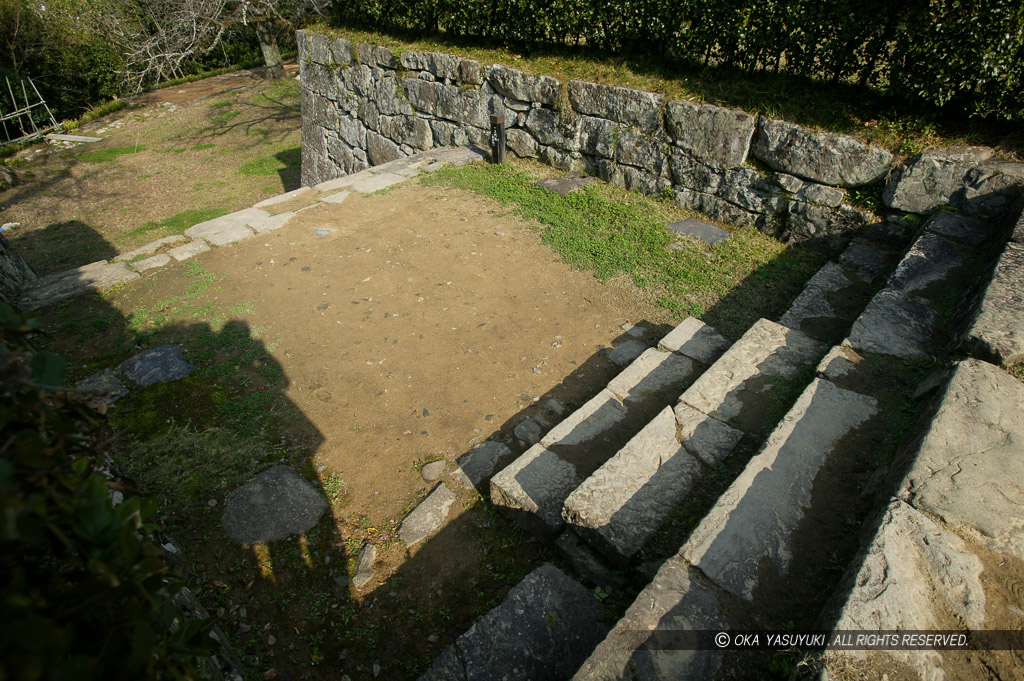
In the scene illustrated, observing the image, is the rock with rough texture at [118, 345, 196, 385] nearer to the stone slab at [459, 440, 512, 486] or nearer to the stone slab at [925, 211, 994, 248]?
the stone slab at [459, 440, 512, 486]

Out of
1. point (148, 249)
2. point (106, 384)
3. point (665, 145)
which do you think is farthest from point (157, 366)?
point (665, 145)

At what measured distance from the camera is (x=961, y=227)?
169 inches

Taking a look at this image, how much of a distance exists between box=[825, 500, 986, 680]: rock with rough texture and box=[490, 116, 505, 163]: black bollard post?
21.3 ft

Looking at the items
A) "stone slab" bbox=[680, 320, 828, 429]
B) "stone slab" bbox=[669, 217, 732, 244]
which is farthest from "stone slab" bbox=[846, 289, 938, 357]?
"stone slab" bbox=[669, 217, 732, 244]

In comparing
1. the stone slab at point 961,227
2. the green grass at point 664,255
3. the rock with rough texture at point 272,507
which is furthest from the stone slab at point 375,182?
the stone slab at point 961,227

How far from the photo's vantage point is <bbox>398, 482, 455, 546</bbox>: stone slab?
3.17m

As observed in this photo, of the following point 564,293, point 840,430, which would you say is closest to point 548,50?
point 564,293

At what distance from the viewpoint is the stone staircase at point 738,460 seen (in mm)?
2127

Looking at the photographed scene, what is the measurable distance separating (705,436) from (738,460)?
227 millimetres

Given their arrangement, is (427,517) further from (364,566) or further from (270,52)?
(270,52)

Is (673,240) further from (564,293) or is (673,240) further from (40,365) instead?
(40,365)

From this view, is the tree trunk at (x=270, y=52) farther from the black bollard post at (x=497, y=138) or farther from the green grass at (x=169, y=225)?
the black bollard post at (x=497, y=138)

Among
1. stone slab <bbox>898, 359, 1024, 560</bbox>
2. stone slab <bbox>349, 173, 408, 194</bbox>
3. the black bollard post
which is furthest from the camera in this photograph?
the black bollard post

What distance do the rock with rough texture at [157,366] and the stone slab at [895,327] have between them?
5.14m
